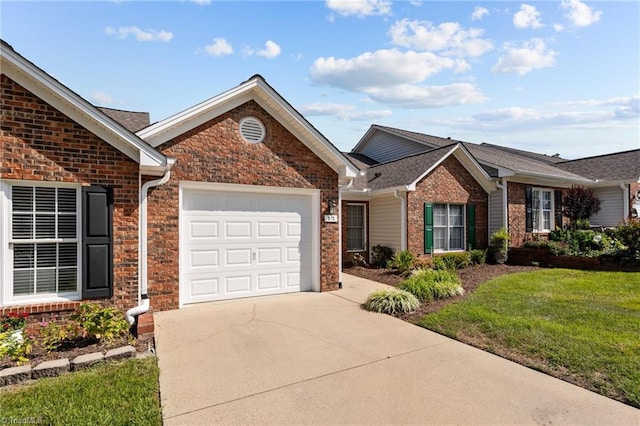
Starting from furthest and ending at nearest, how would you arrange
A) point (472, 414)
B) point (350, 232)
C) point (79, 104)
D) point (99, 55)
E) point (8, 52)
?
point (350, 232) → point (99, 55) → point (79, 104) → point (8, 52) → point (472, 414)

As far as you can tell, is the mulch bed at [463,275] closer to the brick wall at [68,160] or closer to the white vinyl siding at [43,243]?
the brick wall at [68,160]

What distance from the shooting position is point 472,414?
3.19m

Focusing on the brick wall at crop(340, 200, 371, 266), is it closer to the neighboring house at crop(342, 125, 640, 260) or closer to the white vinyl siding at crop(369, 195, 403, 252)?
the neighboring house at crop(342, 125, 640, 260)

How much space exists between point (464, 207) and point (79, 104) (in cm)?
1269

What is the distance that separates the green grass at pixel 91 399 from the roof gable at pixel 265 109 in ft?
14.5

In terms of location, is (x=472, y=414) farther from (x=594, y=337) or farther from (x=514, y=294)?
(x=514, y=294)

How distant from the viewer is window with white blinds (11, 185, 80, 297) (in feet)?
16.8

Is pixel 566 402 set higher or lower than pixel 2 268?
lower

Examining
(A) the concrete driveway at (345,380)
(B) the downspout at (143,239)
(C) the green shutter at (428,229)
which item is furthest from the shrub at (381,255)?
(B) the downspout at (143,239)

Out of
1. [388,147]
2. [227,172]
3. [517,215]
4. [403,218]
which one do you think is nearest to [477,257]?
[517,215]

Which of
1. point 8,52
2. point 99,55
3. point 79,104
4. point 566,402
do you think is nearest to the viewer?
point 566,402

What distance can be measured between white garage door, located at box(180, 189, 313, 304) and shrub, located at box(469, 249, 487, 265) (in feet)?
23.8

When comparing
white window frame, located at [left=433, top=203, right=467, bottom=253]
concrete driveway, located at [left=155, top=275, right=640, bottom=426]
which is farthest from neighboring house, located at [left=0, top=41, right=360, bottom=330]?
white window frame, located at [left=433, top=203, right=467, bottom=253]

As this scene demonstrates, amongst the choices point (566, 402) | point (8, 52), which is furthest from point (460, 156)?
point (8, 52)
